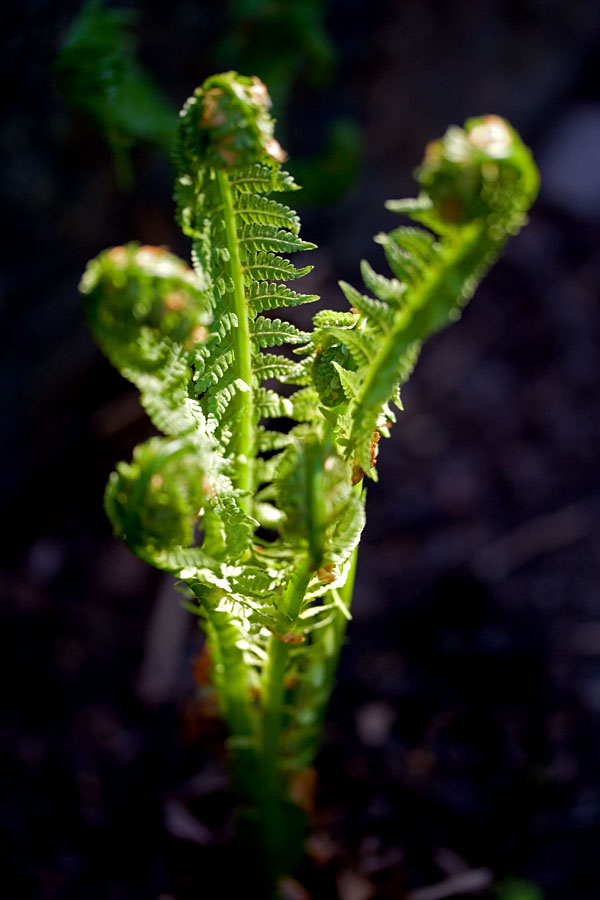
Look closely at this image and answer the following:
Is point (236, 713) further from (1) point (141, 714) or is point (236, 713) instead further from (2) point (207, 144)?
(2) point (207, 144)

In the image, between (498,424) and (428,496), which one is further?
(498,424)

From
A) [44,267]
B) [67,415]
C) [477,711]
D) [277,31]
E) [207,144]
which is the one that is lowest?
[477,711]

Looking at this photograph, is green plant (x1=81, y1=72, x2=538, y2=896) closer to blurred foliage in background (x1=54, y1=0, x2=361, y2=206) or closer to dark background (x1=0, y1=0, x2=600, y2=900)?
dark background (x1=0, y1=0, x2=600, y2=900)

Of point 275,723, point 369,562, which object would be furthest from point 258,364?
point 369,562

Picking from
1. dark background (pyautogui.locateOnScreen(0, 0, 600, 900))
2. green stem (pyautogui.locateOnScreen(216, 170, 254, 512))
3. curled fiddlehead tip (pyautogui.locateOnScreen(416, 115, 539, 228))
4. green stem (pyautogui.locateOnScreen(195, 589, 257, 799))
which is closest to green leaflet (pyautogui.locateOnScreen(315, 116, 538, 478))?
curled fiddlehead tip (pyautogui.locateOnScreen(416, 115, 539, 228))

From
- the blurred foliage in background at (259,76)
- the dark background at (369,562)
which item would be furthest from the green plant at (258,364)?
the blurred foliage in background at (259,76)

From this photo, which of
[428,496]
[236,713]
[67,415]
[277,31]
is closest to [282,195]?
[277,31]

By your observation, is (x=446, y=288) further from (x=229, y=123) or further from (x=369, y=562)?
(x=369, y=562)

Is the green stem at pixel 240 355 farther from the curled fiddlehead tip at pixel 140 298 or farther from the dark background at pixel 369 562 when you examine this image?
the dark background at pixel 369 562
